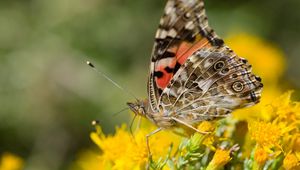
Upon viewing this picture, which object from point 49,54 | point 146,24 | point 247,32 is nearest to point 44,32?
point 49,54

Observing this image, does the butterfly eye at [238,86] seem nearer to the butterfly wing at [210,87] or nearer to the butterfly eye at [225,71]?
the butterfly wing at [210,87]

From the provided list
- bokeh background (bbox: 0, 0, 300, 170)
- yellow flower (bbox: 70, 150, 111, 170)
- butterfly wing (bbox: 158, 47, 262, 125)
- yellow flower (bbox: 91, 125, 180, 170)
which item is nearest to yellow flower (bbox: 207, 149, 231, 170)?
butterfly wing (bbox: 158, 47, 262, 125)

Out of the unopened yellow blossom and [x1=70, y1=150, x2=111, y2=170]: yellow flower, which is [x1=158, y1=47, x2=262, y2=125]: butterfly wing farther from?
[x1=70, y1=150, x2=111, y2=170]: yellow flower

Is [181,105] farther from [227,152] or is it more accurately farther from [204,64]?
[227,152]

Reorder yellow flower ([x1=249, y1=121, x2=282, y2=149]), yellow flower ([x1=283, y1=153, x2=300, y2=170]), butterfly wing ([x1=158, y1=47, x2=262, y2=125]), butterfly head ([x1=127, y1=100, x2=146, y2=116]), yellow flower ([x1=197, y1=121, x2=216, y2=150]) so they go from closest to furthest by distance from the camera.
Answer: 1. yellow flower ([x1=283, y1=153, x2=300, y2=170])
2. yellow flower ([x1=249, y1=121, x2=282, y2=149])
3. yellow flower ([x1=197, y1=121, x2=216, y2=150])
4. butterfly wing ([x1=158, y1=47, x2=262, y2=125])
5. butterfly head ([x1=127, y1=100, x2=146, y2=116])

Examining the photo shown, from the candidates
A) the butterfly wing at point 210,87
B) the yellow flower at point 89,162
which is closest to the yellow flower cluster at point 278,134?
the butterfly wing at point 210,87

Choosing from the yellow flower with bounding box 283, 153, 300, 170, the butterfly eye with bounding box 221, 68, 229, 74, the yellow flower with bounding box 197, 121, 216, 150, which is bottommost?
the yellow flower with bounding box 283, 153, 300, 170

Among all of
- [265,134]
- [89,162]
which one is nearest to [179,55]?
[265,134]

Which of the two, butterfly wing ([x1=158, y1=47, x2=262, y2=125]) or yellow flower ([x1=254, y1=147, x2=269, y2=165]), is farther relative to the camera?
butterfly wing ([x1=158, y1=47, x2=262, y2=125])
